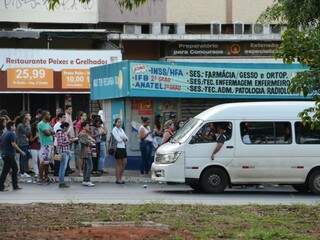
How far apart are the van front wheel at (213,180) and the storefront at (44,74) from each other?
46.9 ft

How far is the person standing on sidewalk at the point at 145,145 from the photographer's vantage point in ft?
74.5

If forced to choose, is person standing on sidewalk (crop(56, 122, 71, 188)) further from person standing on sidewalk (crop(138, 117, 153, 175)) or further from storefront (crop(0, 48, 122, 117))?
storefront (crop(0, 48, 122, 117))

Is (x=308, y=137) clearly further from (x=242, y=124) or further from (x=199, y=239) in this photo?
(x=199, y=239)

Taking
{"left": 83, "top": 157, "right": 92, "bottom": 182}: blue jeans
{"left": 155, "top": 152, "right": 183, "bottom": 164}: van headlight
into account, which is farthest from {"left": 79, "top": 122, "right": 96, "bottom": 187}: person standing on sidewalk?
{"left": 155, "top": 152, "right": 183, "bottom": 164}: van headlight

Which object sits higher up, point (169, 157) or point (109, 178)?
point (169, 157)

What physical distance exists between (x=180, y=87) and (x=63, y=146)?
573 cm

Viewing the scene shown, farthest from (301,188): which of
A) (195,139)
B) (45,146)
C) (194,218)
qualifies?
(194,218)

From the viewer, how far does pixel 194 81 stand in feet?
79.2

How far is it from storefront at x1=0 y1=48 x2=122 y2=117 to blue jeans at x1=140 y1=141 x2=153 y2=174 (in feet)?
31.0

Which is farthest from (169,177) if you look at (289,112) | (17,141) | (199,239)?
(199,239)

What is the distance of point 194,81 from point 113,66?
264 cm

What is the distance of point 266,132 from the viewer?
18641mm

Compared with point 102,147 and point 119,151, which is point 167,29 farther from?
point 119,151

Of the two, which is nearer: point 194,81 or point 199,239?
point 199,239
